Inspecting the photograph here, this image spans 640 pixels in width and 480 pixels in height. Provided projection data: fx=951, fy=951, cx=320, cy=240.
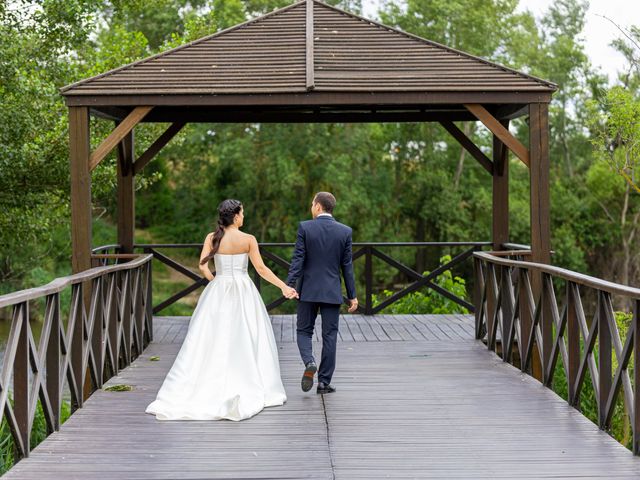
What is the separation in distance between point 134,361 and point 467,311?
6420 millimetres

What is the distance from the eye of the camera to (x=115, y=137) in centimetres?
979

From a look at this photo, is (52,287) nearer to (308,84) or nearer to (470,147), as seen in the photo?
(308,84)

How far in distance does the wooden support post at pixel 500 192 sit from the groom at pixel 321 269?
5.13 metres

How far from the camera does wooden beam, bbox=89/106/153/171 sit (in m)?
9.59

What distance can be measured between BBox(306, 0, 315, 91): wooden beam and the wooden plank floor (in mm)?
2976

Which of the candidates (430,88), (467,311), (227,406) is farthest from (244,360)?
(467,311)

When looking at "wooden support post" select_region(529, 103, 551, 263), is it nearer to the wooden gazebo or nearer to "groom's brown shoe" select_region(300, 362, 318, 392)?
the wooden gazebo

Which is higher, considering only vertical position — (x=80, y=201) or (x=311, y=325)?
(x=80, y=201)

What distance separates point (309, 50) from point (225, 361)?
4.88m

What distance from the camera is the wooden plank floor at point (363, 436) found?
5.38m

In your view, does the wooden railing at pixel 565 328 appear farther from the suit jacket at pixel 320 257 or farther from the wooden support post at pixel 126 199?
the wooden support post at pixel 126 199

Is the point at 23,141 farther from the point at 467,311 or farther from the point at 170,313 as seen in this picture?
the point at 170,313

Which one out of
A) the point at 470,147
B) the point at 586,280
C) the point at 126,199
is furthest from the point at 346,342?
the point at 586,280

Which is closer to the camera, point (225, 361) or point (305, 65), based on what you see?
point (225, 361)
